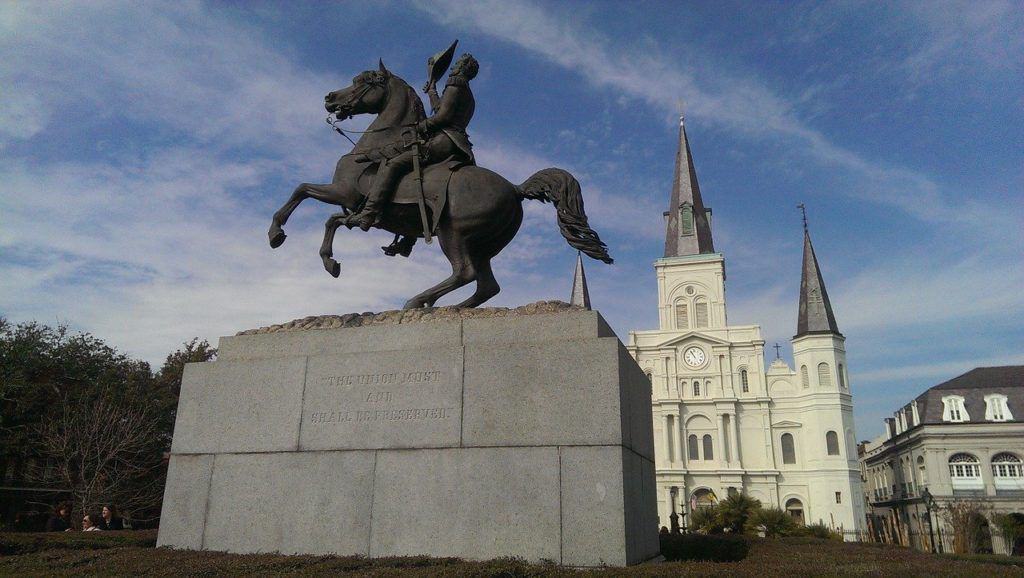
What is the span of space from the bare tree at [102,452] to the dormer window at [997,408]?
196 ft

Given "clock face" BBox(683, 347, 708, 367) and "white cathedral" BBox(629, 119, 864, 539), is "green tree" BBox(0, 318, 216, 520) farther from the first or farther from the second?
"clock face" BBox(683, 347, 708, 367)

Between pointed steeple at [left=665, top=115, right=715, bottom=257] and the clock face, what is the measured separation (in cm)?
1133

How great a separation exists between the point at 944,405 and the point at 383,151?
6323 centimetres

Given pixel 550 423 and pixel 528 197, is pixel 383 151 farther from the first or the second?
pixel 550 423

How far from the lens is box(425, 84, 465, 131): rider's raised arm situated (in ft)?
26.8

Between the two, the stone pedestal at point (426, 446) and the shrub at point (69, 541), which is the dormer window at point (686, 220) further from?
the shrub at point (69, 541)

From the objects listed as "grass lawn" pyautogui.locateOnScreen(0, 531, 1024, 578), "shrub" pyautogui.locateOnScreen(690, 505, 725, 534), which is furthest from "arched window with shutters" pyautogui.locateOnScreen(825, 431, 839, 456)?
"grass lawn" pyautogui.locateOnScreen(0, 531, 1024, 578)

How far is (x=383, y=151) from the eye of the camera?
8.25m

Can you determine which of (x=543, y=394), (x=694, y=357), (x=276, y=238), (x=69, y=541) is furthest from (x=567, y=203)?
(x=694, y=357)

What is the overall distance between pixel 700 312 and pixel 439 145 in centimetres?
6901

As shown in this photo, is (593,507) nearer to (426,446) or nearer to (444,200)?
(426,446)

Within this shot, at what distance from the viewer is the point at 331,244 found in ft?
27.5

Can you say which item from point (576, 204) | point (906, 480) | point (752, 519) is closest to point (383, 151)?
point (576, 204)

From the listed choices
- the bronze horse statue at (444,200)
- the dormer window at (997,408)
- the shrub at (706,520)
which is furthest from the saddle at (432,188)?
the dormer window at (997,408)
